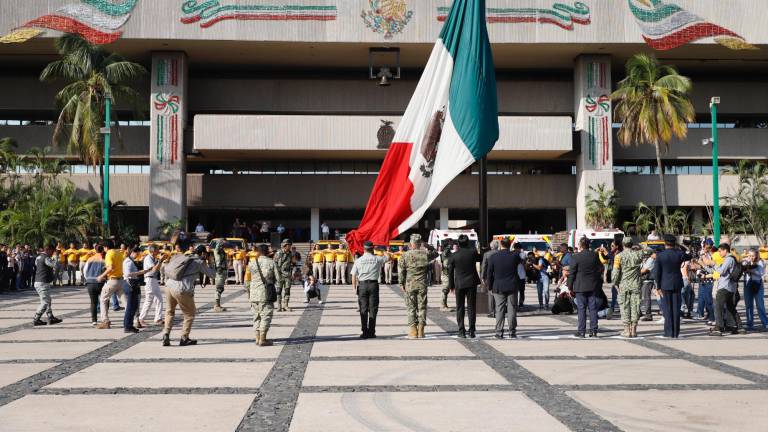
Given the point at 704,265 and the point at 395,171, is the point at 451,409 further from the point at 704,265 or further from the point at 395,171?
the point at 704,265

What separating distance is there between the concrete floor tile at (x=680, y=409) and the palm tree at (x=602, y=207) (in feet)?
118

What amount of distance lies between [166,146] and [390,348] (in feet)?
112

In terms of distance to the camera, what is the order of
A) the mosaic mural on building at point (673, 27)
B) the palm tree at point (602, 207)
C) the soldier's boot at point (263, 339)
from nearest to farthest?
the soldier's boot at point (263, 339) → the mosaic mural on building at point (673, 27) → the palm tree at point (602, 207)

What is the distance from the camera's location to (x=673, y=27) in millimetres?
42125

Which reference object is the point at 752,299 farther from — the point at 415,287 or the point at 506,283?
the point at 415,287

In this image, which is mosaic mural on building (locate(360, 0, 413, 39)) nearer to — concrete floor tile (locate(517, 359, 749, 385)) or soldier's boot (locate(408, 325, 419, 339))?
soldier's boot (locate(408, 325, 419, 339))

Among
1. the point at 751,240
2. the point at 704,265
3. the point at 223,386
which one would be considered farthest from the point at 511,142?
the point at 223,386

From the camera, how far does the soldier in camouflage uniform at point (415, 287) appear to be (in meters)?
12.5

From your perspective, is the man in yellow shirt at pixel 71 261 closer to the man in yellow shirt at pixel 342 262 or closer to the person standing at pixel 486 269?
the man in yellow shirt at pixel 342 262

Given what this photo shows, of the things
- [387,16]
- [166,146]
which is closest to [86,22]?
[166,146]

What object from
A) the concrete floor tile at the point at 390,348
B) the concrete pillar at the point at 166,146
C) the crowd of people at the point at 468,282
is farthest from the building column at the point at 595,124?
the concrete floor tile at the point at 390,348

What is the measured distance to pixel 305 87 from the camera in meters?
45.8

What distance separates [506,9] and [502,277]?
3162 centimetres

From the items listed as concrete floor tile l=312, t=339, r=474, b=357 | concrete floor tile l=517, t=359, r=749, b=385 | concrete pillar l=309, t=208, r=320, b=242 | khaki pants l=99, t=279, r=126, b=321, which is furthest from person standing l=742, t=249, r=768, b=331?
concrete pillar l=309, t=208, r=320, b=242
